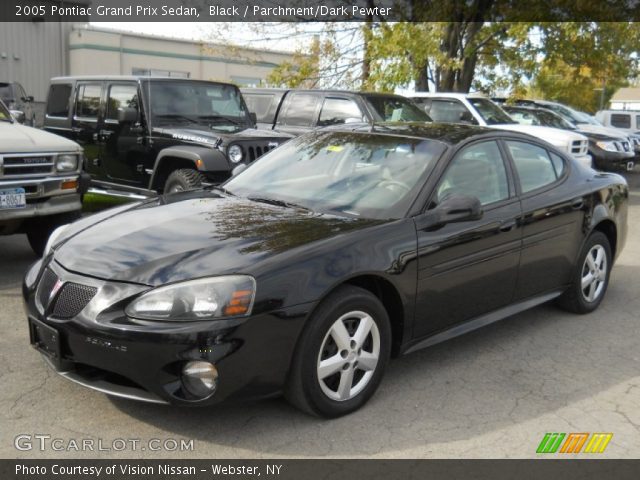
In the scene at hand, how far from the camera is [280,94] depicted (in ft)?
39.7

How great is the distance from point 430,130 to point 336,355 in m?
2.04

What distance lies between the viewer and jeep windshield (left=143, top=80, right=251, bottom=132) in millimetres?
9438

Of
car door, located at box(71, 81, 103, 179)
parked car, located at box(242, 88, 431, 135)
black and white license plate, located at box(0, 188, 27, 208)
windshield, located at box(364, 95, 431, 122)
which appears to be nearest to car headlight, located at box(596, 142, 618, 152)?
windshield, located at box(364, 95, 431, 122)

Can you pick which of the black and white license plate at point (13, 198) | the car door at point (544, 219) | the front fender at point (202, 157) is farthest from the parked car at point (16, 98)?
the car door at point (544, 219)

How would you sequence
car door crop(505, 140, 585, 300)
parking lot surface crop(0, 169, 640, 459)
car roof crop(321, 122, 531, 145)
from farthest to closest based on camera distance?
1. car door crop(505, 140, 585, 300)
2. car roof crop(321, 122, 531, 145)
3. parking lot surface crop(0, 169, 640, 459)

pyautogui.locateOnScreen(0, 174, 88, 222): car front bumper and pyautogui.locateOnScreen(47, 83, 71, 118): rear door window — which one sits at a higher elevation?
pyautogui.locateOnScreen(47, 83, 71, 118): rear door window

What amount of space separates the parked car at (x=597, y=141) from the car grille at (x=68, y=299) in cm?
1421

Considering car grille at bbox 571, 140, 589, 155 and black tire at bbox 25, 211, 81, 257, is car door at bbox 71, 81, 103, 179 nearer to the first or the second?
black tire at bbox 25, 211, 81, 257

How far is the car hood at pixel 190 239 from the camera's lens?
358cm

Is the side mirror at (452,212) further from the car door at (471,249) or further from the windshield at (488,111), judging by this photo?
the windshield at (488,111)

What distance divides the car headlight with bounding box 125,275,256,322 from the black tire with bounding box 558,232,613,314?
325 centimetres

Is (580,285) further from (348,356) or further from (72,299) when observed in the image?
(72,299)
